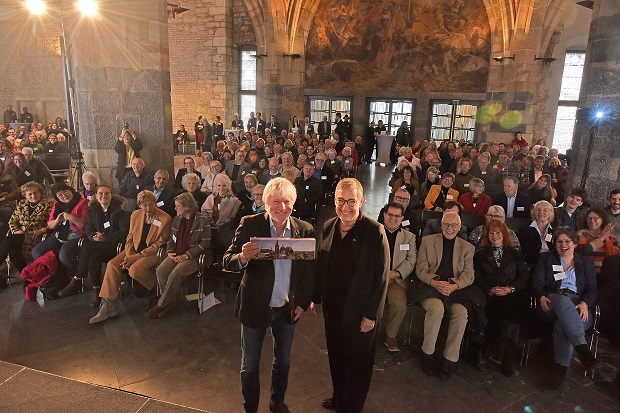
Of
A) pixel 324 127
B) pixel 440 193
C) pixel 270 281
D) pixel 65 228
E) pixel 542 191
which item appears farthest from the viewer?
pixel 324 127

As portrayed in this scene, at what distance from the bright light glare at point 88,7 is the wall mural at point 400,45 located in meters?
10.9

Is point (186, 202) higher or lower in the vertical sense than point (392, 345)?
higher

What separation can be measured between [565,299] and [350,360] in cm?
209

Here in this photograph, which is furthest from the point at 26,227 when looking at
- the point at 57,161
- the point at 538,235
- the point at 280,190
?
the point at 538,235

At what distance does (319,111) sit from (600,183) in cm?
1258

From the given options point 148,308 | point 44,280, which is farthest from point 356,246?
point 44,280

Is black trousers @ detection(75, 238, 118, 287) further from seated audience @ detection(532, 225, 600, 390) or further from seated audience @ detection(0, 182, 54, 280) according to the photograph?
seated audience @ detection(532, 225, 600, 390)

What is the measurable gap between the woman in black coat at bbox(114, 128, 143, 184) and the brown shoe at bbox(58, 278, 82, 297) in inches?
108

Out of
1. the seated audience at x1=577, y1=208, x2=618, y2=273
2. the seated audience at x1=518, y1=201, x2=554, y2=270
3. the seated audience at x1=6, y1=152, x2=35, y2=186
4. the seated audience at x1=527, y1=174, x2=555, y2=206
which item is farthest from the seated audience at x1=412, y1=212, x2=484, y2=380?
the seated audience at x1=6, y1=152, x2=35, y2=186

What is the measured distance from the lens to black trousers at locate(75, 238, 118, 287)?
473 cm

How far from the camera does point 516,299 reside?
3.85 m

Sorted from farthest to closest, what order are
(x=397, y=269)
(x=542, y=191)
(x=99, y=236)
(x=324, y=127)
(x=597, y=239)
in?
(x=324, y=127) < (x=542, y=191) < (x=99, y=236) < (x=597, y=239) < (x=397, y=269)

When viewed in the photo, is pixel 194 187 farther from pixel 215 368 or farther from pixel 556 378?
pixel 556 378

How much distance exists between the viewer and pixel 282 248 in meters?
2.33
